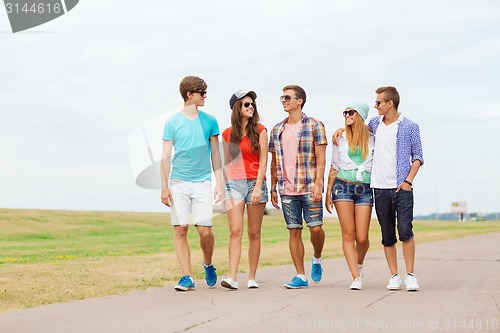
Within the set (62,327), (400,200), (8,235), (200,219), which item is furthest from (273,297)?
(8,235)

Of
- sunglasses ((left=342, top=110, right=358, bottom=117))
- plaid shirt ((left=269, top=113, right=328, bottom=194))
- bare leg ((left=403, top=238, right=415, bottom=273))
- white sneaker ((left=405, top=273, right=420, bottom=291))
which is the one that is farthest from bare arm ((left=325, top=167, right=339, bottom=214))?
white sneaker ((left=405, top=273, right=420, bottom=291))

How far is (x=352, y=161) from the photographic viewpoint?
32.0ft

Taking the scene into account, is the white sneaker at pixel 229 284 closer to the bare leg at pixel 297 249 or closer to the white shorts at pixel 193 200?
the white shorts at pixel 193 200

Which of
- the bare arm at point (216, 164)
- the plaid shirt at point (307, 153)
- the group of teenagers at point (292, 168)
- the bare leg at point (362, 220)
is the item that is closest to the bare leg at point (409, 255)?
the group of teenagers at point (292, 168)

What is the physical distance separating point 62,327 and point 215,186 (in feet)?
10.7

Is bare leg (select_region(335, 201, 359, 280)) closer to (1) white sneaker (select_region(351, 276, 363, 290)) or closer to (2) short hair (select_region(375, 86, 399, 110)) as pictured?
(1) white sneaker (select_region(351, 276, 363, 290))

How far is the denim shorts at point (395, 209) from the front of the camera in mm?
9602

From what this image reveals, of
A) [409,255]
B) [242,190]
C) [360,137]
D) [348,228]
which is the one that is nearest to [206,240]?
[242,190]

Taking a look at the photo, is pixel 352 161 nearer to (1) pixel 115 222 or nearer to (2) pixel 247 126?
(2) pixel 247 126

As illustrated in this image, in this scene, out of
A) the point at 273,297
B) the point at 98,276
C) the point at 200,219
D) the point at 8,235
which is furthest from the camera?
the point at 8,235

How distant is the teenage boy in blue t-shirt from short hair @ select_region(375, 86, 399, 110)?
2112mm

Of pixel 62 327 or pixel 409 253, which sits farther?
pixel 409 253

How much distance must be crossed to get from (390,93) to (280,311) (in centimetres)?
329

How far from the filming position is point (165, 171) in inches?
384
